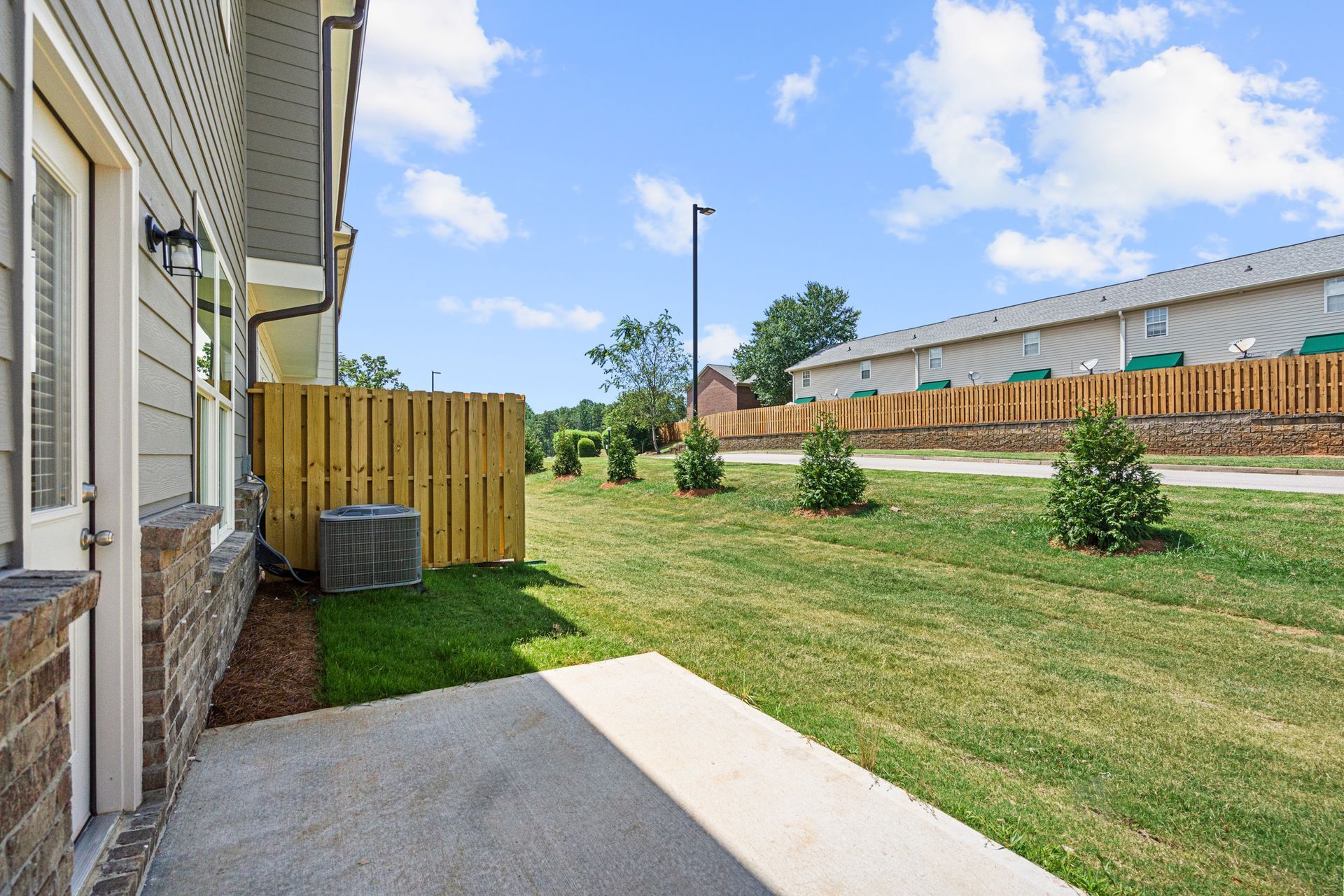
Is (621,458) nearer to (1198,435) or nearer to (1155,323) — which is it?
(1198,435)

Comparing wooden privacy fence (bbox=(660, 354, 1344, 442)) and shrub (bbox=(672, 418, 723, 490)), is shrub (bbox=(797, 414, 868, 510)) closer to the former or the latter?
wooden privacy fence (bbox=(660, 354, 1344, 442))

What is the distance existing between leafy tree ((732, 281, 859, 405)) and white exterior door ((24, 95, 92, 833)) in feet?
145

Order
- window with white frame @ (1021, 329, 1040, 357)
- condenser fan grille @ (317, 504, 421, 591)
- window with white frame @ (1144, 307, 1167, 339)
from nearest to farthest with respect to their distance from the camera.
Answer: condenser fan grille @ (317, 504, 421, 591)
window with white frame @ (1144, 307, 1167, 339)
window with white frame @ (1021, 329, 1040, 357)

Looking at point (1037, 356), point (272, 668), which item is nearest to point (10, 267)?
point (272, 668)

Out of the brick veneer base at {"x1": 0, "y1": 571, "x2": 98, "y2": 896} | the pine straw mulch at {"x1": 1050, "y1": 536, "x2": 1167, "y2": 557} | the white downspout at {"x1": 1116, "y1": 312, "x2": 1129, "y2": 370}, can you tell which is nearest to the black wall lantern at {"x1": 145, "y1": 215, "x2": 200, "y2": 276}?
the brick veneer base at {"x1": 0, "y1": 571, "x2": 98, "y2": 896}

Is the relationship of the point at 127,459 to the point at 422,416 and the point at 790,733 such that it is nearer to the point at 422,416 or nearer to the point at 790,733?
the point at 790,733

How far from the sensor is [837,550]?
28.1 ft

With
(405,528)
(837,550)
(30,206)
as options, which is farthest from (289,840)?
(837,550)

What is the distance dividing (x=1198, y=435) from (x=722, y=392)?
31.0 metres

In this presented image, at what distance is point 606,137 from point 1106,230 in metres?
27.6

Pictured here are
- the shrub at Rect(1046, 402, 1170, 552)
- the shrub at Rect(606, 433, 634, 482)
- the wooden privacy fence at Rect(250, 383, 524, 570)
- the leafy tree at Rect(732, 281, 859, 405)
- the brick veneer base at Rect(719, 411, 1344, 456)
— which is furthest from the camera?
the leafy tree at Rect(732, 281, 859, 405)

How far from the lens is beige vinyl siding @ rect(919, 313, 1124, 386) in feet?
72.6

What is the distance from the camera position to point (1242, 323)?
62.8ft

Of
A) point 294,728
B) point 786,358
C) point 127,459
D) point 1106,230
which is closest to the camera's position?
point 127,459
